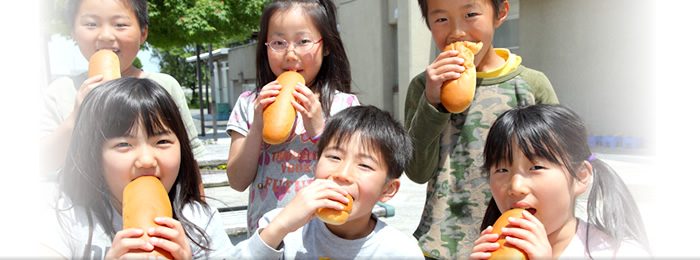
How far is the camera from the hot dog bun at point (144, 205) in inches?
58.7

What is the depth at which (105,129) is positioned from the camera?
1.71 meters

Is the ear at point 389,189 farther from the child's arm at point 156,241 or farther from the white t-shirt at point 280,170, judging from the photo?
the child's arm at point 156,241

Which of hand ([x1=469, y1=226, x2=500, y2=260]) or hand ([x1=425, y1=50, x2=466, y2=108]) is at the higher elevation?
hand ([x1=425, y1=50, x2=466, y2=108])

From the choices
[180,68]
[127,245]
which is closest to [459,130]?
[127,245]

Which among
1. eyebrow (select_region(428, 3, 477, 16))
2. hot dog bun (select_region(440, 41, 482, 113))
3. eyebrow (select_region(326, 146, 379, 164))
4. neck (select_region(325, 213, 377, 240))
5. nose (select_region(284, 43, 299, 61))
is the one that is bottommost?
neck (select_region(325, 213, 377, 240))

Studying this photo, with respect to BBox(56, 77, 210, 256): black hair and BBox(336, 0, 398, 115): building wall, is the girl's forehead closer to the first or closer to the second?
BBox(56, 77, 210, 256): black hair

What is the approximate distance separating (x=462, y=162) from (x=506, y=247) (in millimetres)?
650


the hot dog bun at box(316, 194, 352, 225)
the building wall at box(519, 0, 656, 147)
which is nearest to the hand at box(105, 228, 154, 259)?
the hot dog bun at box(316, 194, 352, 225)

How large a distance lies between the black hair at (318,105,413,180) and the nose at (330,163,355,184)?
0.12 m

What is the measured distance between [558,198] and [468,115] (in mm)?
612

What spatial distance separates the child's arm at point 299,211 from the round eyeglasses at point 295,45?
2.75 ft

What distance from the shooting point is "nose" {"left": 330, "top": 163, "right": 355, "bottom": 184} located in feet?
5.50

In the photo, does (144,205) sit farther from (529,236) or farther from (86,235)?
(529,236)

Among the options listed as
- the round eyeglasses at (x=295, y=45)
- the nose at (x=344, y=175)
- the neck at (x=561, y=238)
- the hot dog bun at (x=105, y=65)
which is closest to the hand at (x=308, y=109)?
the round eyeglasses at (x=295, y=45)
